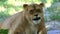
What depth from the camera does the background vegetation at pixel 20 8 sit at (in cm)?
404

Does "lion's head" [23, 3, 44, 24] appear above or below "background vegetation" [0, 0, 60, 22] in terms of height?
above

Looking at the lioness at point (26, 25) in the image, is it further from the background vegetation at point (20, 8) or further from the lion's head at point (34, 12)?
the background vegetation at point (20, 8)

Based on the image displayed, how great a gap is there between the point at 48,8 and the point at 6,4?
0.88 meters

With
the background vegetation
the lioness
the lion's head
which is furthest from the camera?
the background vegetation

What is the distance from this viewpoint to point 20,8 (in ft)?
13.4

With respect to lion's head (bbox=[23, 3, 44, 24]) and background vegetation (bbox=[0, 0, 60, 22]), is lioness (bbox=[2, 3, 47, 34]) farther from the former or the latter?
background vegetation (bbox=[0, 0, 60, 22])

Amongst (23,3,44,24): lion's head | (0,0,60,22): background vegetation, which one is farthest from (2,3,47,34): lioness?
(0,0,60,22): background vegetation

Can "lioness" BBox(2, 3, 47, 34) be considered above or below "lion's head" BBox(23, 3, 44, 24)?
below

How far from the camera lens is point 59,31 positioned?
3.57 meters

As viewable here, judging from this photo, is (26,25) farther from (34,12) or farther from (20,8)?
(20,8)

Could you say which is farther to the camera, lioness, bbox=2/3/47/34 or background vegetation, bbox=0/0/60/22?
background vegetation, bbox=0/0/60/22

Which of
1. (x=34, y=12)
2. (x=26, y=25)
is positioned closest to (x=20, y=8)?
(x=26, y=25)

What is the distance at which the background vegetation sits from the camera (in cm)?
Result: 404

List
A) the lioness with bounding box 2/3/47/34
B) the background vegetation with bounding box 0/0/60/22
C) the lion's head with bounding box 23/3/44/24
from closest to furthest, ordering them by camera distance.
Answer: the lion's head with bounding box 23/3/44/24 → the lioness with bounding box 2/3/47/34 → the background vegetation with bounding box 0/0/60/22
